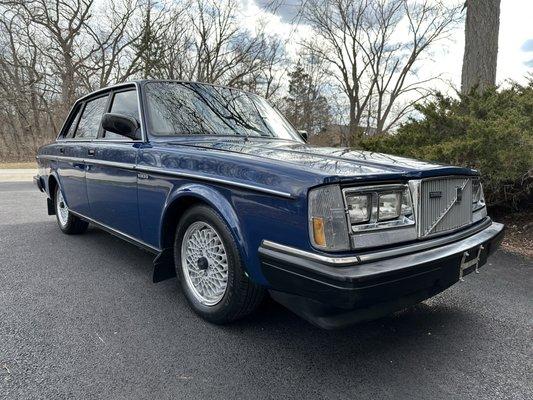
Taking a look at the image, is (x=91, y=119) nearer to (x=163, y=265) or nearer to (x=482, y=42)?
(x=163, y=265)

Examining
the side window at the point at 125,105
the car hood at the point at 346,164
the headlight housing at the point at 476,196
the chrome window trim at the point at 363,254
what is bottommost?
the chrome window trim at the point at 363,254

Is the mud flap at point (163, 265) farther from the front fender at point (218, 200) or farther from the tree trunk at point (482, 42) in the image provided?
the tree trunk at point (482, 42)

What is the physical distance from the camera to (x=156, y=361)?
87.7 inches

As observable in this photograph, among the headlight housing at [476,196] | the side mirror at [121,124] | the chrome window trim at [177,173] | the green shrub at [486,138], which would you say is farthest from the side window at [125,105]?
the green shrub at [486,138]

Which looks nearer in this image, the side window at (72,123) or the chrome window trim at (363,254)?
the chrome window trim at (363,254)

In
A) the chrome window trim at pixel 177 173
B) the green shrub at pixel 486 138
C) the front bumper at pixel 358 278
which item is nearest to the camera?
the front bumper at pixel 358 278

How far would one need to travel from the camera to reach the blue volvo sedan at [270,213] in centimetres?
188

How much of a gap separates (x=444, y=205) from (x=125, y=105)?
9.25 ft

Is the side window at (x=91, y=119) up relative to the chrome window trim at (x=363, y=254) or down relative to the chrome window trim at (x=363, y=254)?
up

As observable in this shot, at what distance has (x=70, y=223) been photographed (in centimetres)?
490

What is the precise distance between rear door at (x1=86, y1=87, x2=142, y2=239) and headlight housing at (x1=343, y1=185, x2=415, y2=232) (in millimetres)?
1884

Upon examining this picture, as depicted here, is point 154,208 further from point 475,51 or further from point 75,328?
point 475,51

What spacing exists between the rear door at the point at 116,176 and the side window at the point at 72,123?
110cm

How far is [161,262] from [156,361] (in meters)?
0.84
